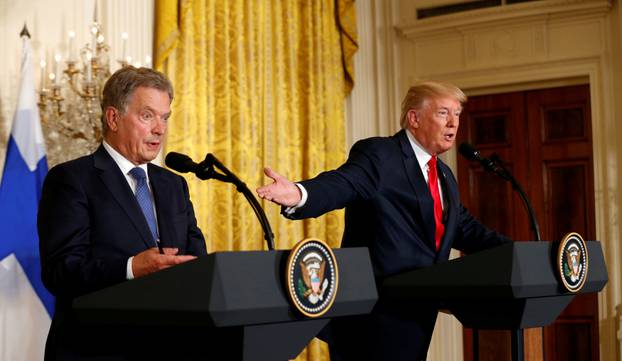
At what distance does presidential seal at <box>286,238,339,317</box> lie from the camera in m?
2.12

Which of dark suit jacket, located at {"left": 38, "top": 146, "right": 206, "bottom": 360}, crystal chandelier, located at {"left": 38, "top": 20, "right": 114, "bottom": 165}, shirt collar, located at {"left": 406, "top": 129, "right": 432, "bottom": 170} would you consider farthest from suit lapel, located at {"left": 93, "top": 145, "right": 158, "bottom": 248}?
crystal chandelier, located at {"left": 38, "top": 20, "right": 114, "bottom": 165}

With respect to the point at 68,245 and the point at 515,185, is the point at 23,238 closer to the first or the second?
the point at 68,245

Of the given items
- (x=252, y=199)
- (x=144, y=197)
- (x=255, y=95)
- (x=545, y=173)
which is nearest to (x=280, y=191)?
(x=252, y=199)

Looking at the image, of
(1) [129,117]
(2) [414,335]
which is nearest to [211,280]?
(1) [129,117]

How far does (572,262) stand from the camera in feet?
10.3

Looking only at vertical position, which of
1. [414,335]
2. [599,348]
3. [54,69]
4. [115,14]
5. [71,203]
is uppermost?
[115,14]

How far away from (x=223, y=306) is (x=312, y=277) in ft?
0.97

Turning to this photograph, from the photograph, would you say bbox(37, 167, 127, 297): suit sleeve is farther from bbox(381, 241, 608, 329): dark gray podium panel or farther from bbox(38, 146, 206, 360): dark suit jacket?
bbox(381, 241, 608, 329): dark gray podium panel

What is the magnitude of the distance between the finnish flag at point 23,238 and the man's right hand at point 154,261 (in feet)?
7.54

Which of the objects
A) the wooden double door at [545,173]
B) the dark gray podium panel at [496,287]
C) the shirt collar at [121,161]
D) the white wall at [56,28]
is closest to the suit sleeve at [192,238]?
the shirt collar at [121,161]

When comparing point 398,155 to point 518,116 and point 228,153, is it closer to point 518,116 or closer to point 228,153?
point 228,153

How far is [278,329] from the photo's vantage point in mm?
2143

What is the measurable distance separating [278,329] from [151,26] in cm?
416

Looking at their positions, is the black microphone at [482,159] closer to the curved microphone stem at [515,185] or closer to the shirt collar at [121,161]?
the curved microphone stem at [515,185]
